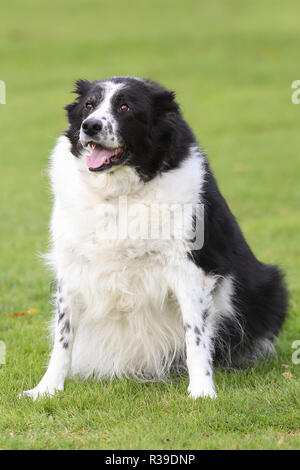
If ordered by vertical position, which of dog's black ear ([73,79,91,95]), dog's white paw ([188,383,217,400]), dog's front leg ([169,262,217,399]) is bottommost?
dog's white paw ([188,383,217,400])

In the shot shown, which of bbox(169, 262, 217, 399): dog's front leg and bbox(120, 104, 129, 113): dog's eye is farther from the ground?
bbox(120, 104, 129, 113): dog's eye

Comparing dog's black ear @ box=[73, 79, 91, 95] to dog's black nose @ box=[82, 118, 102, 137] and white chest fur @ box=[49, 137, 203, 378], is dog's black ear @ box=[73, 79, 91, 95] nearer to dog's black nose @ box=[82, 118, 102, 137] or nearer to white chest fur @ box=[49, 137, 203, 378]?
white chest fur @ box=[49, 137, 203, 378]

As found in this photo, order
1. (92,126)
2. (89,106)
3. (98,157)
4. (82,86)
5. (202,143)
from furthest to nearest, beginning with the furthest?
(202,143), (82,86), (89,106), (98,157), (92,126)

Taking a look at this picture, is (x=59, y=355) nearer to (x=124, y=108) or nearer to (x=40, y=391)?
(x=40, y=391)

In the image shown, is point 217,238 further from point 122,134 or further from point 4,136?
point 4,136

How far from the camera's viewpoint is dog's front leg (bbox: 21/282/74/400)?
15.4 ft

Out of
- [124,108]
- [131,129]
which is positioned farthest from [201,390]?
[124,108]

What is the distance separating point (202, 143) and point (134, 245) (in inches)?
424

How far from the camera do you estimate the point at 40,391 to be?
15.3ft

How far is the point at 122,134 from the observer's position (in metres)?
4.46

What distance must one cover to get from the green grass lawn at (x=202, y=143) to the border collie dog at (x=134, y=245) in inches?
9.7

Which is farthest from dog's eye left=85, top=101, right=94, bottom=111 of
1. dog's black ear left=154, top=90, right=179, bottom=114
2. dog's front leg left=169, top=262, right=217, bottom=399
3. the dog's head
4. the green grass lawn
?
dog's front leg left=169, top=262, right=217, bottom=399

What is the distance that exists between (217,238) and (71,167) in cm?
107

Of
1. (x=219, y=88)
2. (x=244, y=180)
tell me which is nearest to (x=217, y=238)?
(x=244, y=180)
